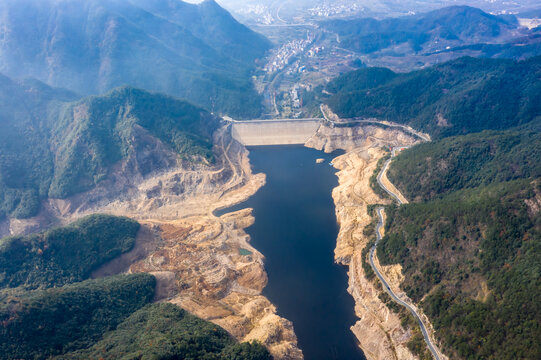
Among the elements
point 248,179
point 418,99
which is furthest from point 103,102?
point 418,99

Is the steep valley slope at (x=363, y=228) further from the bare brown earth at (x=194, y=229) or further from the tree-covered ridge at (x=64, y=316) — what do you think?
the tree-covered ridge at (x=64, y=316)

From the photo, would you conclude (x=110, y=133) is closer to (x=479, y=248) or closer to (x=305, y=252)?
(x=305, y=252)

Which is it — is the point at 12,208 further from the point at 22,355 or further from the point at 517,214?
the point at 517,214

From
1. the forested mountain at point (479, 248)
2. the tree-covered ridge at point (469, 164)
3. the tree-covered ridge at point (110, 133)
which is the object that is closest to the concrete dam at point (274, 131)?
the tree-covered ridge at point (110, 133)

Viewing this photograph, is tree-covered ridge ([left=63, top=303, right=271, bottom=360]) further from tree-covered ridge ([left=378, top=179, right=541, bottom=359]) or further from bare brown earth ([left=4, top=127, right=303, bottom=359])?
tree-covered ridge ([left=378, top=179, right=541, bottom=359])

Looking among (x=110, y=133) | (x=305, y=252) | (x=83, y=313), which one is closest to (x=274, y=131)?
(x=110, y=133)
